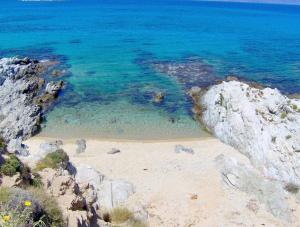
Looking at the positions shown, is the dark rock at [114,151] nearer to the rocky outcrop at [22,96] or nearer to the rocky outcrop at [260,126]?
the rocky outcrop at [22,96]

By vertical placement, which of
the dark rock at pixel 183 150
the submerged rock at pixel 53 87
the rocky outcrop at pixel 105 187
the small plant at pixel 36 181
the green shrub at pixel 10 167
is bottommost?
the dark rock at pixel 183 150

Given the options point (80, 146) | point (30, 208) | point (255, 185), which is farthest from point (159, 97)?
point (30, 208)

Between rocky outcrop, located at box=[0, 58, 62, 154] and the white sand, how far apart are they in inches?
85.9

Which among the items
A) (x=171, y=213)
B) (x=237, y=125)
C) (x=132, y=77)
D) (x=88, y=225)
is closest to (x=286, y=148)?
(x=237, y=125)

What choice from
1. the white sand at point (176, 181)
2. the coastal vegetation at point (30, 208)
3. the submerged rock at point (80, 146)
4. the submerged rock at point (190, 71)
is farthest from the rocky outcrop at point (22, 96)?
the coastal vegetation at point (30, 208)

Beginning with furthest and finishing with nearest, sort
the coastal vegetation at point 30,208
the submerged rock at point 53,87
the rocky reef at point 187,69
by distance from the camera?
the rocky reef at point 187,69 < the submerged rock at point 53,87 < the coastal vegetation at point 30,208

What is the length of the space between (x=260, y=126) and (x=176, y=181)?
8.89 m

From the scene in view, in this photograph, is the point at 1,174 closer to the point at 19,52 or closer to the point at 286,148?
the point at 286,148

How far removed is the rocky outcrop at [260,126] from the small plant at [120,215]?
37.1ft

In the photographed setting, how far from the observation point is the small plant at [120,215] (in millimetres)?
17223

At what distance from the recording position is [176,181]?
74.2ft

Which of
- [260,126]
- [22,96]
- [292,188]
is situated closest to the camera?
[292,188]

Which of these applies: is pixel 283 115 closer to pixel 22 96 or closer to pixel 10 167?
pixel 10 167

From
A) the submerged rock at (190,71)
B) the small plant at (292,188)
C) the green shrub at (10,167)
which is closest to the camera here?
the green shrub at (10,167)
